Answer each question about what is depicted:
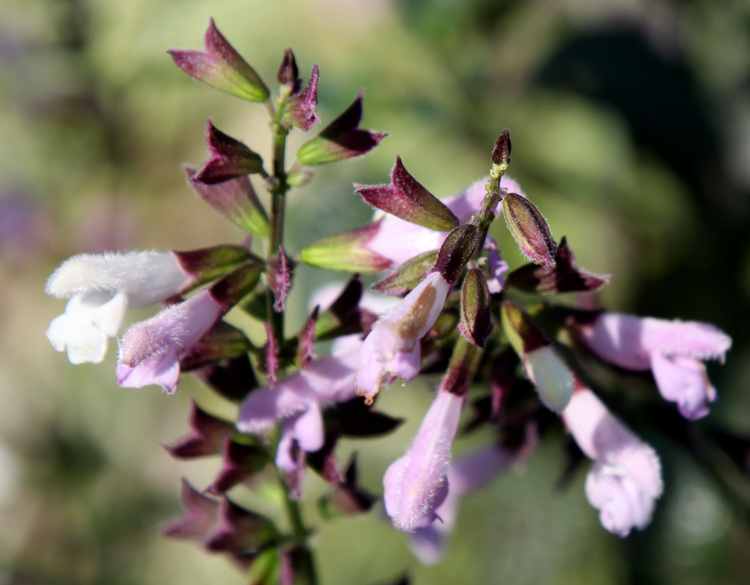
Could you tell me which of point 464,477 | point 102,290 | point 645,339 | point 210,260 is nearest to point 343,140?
point 210,260

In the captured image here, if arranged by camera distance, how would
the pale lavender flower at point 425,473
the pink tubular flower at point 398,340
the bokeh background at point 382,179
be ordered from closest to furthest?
the pink tubular flower at point 398,340, the pale lavender flower at point 425,473, the bokeh background at point 382,179

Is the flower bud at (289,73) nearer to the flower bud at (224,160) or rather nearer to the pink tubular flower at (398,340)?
the flower bud at (224,160)

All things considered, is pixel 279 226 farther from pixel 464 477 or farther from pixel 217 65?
pixel 464 477

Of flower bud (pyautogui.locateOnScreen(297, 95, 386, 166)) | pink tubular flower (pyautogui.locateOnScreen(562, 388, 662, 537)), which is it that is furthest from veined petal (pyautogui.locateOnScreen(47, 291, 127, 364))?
pink tubular flower (pyautogui.locateOnScreen(562, 388, 662, 537))

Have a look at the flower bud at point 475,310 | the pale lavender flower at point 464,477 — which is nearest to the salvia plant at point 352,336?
the flower bud at point 475,310

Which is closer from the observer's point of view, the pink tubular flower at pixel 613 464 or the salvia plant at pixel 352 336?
the salvia plant at pixel 352 336

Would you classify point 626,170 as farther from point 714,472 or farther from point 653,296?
point 714,472

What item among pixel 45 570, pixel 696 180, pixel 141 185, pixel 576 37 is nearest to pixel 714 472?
pixel 696 180
